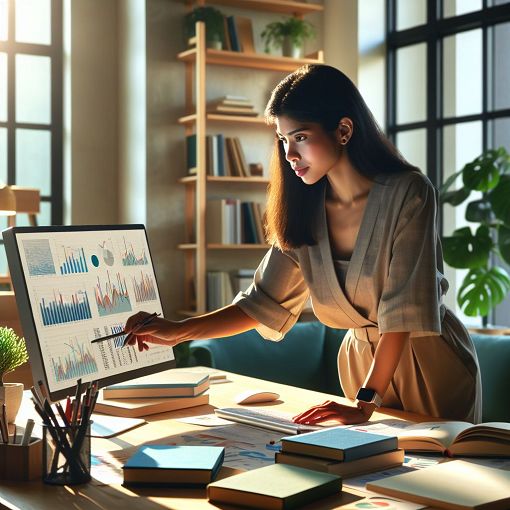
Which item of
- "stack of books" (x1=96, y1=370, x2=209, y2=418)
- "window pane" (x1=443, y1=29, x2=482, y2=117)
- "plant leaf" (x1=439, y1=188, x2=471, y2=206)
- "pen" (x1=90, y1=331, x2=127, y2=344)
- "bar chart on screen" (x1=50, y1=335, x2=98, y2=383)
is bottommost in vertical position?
"stack of books" (x1=96, y1=370, x2=209, y2=418)

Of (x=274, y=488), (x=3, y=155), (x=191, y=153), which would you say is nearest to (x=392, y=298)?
(x=274, y=488)

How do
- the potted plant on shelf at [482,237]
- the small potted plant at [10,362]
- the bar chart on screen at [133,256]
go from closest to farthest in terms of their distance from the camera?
the small potted plant at [10,362] → the bar chart on screen at [133,256] → the potted plant on shelf at [482,237]

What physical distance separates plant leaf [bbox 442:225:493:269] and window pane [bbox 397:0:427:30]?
61.0 inches

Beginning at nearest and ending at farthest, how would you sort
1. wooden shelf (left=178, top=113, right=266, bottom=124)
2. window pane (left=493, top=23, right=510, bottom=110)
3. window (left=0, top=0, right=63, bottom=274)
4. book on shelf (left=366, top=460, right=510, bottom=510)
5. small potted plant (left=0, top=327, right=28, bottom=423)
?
book on shelf (left=366, top=460, right=510, bottom=510)
small potted plant (left=0, top=327, right=28, bottom=423)
window pane (left=493, top=23, right=510, bottom=110)
wooden shelf (left=178, top=113, right=266, bottom=124)
window (left=0, top=0, right=63, bottom=274)

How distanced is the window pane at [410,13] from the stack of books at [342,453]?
4553 mm

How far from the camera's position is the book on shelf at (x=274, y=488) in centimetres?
121

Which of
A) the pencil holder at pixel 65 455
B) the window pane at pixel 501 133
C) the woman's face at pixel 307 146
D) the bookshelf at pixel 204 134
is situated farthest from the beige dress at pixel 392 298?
the window pane at pixel 501 133

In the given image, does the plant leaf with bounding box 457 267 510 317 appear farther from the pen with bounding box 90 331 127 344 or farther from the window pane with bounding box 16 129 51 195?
the pen with bounding box 90 331 127 344

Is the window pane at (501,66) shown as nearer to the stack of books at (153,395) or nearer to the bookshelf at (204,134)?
the bookshelf at (204,134)

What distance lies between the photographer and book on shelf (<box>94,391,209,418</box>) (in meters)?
1.92

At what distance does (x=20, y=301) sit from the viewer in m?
1.64

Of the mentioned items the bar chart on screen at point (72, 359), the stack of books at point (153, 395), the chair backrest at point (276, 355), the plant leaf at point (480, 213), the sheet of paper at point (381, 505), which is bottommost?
the chair backrest at point (276, 355)

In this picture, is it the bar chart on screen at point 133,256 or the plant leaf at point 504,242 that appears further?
the plant leaf at point 504,242

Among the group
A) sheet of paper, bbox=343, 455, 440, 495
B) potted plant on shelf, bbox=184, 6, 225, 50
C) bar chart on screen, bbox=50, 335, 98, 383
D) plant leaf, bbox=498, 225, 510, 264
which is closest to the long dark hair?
bar chart on screen, bbox=50, 335, 98, 383
